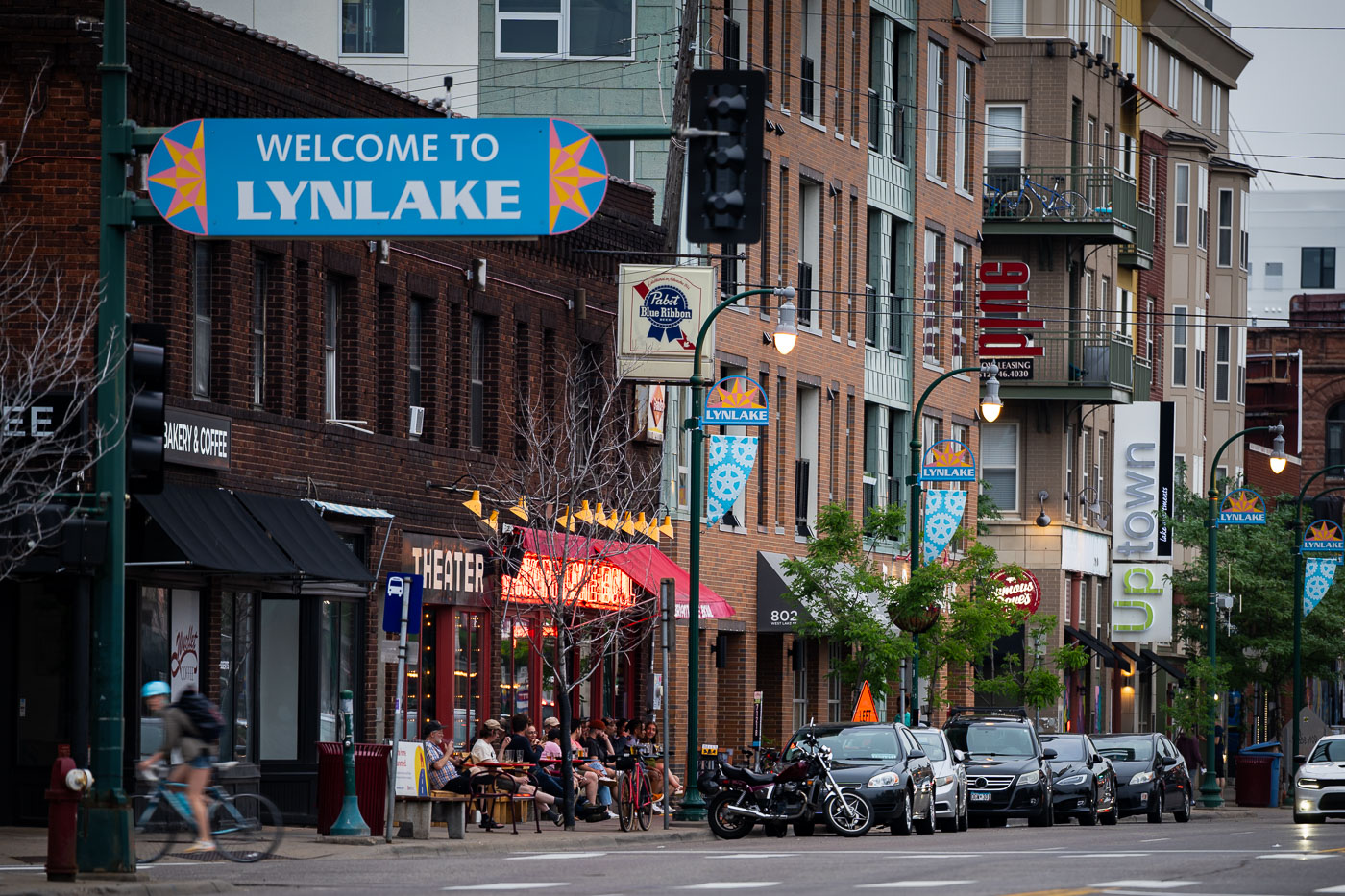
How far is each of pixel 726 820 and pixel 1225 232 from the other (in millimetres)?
46455

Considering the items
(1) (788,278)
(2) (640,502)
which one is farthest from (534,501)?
(1) (788,278)

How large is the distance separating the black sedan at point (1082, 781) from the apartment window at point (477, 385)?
33.0ft

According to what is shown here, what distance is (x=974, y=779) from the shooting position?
36719mm

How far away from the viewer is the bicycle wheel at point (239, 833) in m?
21.2

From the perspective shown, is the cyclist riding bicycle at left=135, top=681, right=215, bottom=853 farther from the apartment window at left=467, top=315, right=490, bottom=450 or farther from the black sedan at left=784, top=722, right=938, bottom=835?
the apartment window at left=467, top=315, right=490, bottom=450

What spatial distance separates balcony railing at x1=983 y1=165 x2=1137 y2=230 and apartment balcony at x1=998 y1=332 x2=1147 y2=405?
278 centimetres

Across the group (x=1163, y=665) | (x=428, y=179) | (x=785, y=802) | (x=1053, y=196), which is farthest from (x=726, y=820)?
(x=1163, y=665)

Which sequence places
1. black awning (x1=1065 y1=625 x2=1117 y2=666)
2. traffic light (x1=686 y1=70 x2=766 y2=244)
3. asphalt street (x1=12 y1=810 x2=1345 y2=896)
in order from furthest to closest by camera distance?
1. black awning (x1=1065 y1=625 x2=1117 y2=666)
2. asphalt street (x1=12 y1=810 x2=1345 y2=896)
3. traffic light (x1=686 y1=70 x2=766 y2=244)

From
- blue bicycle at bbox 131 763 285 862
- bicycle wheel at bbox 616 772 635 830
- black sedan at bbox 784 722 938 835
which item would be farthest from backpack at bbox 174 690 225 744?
black sedan at bbox 784 722 938 835

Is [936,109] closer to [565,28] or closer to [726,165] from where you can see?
[565,28]

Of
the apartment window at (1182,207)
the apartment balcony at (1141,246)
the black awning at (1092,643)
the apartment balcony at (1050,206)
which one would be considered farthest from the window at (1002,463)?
the apartment window at (1182,207)

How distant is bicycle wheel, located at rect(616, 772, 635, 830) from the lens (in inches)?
1204

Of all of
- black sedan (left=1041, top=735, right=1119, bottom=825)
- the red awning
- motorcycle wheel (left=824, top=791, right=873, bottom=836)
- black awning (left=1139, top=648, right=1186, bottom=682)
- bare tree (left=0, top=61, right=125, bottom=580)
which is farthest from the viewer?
black awning (left=1139, top=648, right=1186, bottom=682)

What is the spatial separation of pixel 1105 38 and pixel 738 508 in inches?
972
